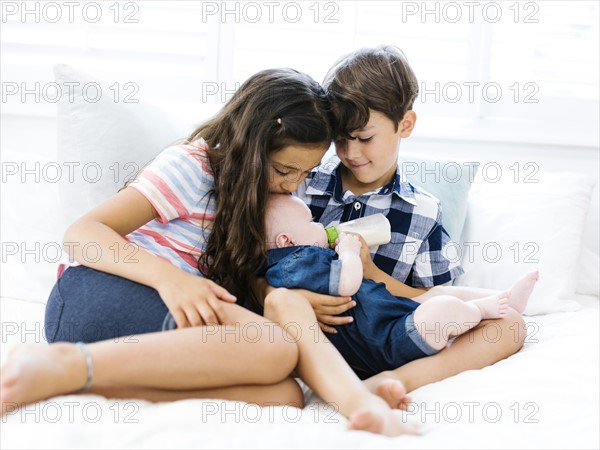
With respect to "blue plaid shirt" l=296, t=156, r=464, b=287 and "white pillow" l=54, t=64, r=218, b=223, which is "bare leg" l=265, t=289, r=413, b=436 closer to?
"blue plaid shirt" l=296, t=156, r=464, b=287

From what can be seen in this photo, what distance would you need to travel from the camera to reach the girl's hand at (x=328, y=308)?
4.14 feet

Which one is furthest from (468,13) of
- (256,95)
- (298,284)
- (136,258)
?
(136,258)

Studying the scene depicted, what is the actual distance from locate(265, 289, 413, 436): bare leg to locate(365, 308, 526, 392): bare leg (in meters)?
0.12

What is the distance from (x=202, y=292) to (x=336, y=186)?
513 mm

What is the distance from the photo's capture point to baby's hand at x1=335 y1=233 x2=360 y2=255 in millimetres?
1323

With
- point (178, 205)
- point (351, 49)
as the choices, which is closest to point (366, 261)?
point (178, 205)

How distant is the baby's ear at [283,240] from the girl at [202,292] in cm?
4

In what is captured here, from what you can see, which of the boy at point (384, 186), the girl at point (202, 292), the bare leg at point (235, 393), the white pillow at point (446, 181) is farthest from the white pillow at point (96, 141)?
the bare leg at point (235, 393)

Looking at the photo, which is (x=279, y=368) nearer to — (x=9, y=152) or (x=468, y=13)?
(x=9, y=152)

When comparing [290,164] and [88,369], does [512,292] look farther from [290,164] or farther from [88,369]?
[88,369]

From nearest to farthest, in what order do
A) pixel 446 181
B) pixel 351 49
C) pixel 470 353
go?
1. pixel 470 353
2. pixel 446 181
3. pixel 351 49

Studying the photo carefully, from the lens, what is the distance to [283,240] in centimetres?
135

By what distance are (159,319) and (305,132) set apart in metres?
0.42

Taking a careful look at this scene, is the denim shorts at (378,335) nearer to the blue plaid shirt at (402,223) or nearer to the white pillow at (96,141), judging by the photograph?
the blue plaid shirt at (402,223)
